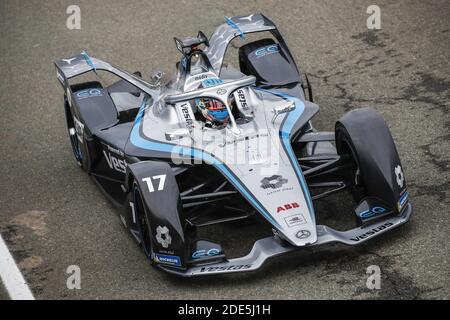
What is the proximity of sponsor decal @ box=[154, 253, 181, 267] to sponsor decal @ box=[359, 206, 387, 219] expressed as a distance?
1662 mm

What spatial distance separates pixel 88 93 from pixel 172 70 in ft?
9.99

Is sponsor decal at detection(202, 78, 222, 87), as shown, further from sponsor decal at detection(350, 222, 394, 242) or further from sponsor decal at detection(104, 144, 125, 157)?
sponsor decal at detection(350, 222, 394, 242)

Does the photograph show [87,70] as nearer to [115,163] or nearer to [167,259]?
[115,163]

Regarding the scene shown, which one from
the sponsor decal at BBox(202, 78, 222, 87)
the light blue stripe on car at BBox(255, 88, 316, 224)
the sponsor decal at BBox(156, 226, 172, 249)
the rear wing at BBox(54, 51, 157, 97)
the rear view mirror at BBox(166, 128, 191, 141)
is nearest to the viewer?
the sponsor decal at BBox(156, 226, 172, 249)

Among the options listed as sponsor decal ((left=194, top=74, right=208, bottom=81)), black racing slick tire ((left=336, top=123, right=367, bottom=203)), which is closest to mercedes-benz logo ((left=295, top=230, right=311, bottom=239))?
black racing slick tire ((left=336, top=123, right=367, bottom=203))

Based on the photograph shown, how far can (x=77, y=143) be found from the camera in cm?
1164

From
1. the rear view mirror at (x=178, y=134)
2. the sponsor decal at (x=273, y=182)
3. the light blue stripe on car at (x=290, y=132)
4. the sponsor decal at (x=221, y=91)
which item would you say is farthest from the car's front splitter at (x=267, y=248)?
the sponsor decal at (x=221, y=91)

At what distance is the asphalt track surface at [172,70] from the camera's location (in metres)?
8.50

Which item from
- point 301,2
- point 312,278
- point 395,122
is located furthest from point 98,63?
point 301,2

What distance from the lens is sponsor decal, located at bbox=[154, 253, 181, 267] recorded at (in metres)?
8.45

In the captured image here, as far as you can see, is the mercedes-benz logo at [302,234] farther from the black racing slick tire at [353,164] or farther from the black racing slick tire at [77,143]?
the black racing slick tire at [77,143]

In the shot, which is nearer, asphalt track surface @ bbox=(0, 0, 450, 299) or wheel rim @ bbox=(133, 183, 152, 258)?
asphalt track surface @ bbox=(0, 0, 450, 299)

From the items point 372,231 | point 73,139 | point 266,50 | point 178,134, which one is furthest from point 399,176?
point 73,139

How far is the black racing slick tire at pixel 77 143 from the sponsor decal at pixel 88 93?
0.28 m
